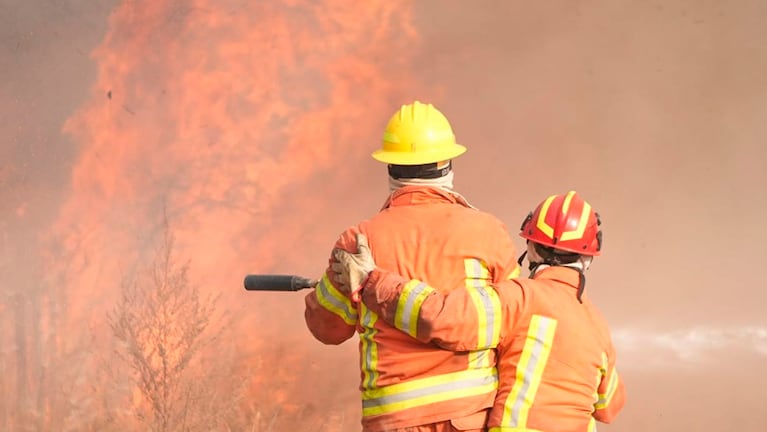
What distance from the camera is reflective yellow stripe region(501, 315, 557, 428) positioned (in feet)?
10.4

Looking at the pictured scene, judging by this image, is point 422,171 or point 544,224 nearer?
point 422,171

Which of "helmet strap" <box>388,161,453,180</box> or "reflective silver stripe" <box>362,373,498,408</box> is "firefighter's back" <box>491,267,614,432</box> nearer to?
"reflective silver stripe" <box>362,373,498,408</box>

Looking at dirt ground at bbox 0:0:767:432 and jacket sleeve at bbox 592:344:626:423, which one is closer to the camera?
jacket sleeve at bbox 592:344:626:423

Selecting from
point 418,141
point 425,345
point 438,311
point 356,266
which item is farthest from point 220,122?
point 438,311

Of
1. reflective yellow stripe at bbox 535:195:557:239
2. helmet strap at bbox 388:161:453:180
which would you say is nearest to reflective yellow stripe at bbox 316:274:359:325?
helmet strap at bbox 388:161:453:180

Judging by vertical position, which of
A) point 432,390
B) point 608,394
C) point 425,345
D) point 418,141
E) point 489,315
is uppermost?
point 418,141

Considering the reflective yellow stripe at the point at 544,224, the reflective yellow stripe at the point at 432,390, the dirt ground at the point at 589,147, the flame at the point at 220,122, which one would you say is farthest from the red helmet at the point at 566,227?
the flame at the point at 220,122

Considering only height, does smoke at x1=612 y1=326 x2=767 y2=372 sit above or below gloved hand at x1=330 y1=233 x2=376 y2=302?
below

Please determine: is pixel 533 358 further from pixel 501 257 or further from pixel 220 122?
pixel 220 122

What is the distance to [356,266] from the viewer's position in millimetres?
3158

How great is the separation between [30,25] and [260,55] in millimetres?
1904

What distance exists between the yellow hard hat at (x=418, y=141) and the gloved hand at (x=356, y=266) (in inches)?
13.5

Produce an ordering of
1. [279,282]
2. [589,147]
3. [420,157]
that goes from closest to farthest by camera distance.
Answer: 1. [420,157]
2. [279,282]
3. [589,147]

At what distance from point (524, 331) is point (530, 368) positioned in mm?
121
